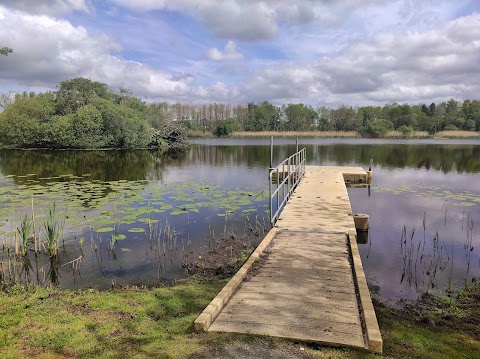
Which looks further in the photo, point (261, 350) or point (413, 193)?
point (413, 193)

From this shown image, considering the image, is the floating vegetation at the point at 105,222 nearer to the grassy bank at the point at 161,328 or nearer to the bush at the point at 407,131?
the grassy bank at the point at 161,328

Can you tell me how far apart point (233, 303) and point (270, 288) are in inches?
22.8

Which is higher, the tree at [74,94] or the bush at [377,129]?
the tree at [74,94]

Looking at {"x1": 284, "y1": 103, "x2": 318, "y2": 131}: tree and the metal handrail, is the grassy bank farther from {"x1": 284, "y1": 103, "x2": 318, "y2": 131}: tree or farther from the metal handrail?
{"x1": 284, "y1": 103, "x2": 318, "y2": 131}: tree

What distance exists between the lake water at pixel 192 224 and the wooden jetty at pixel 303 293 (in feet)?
3.18

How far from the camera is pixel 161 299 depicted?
15.8ft

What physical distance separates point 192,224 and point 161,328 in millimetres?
5394

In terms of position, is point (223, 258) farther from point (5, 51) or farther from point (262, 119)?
point (262, 119)

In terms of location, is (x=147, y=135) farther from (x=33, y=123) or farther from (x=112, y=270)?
(x=112, y=270)

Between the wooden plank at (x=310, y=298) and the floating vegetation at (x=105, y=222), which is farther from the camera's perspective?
the floating vegetation at (x=105, y=222)

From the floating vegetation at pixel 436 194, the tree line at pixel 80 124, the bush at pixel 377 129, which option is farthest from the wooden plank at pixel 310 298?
the bush at pixel 377 129

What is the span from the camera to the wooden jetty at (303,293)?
131 inches

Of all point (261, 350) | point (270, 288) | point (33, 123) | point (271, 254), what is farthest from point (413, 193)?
point (33, 123)

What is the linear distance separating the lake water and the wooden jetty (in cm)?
97
